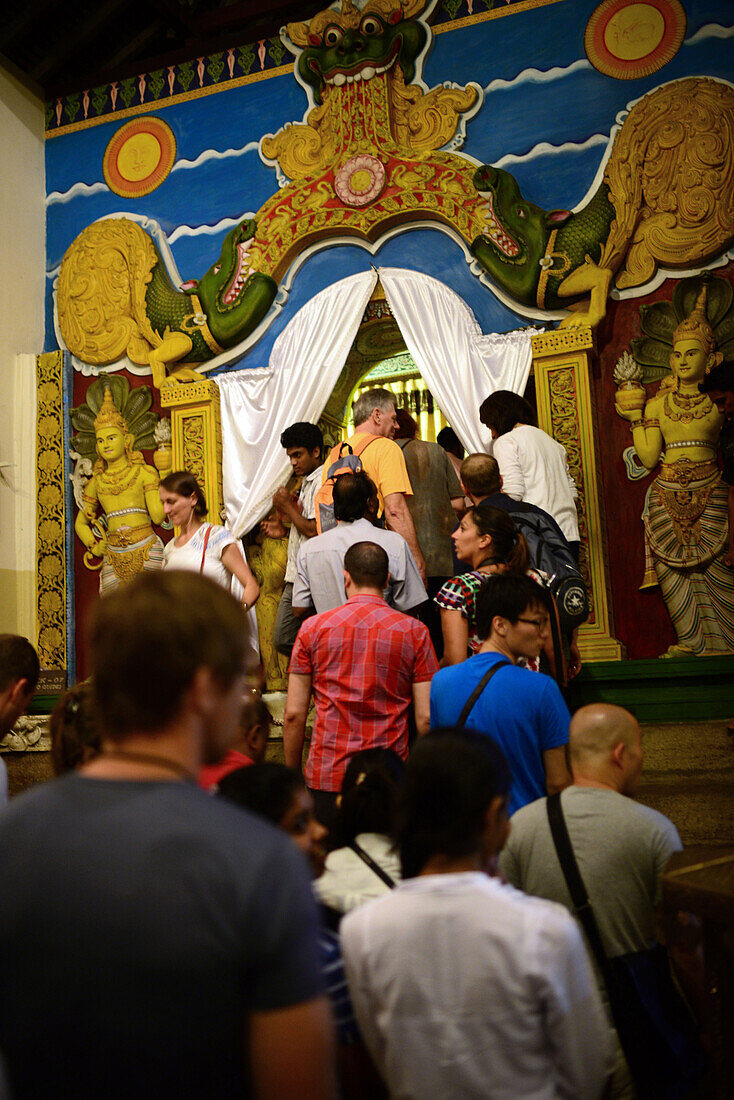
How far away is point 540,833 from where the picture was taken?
2.07 m

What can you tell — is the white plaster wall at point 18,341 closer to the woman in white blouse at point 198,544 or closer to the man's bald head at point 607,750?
the woman in white blouse at point 198,544

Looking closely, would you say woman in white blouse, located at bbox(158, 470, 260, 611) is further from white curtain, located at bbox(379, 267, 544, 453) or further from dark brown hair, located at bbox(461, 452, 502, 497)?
white curtain, located at bbox(379, 267, 544, 453)

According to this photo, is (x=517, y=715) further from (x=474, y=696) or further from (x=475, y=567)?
(x=475, y=567)

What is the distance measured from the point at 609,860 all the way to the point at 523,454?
2977 millimetres

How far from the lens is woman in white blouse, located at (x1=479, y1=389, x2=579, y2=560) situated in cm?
473

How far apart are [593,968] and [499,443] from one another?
10.2 ft

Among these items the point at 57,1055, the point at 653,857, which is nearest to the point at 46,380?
the point at 653,857

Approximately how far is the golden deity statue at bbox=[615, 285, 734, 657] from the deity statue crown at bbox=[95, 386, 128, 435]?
12.5 ft

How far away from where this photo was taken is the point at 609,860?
202 cm

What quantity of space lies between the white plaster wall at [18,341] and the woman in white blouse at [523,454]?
165 inches

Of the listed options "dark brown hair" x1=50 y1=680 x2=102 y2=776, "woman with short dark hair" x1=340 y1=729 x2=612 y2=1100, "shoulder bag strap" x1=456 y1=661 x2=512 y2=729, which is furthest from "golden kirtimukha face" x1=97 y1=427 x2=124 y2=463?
"woman with short dark hair" x1=340 y1=729 x2=612 y2=1100

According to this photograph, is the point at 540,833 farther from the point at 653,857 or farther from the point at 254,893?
the point at 254,893

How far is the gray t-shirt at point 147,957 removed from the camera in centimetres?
98

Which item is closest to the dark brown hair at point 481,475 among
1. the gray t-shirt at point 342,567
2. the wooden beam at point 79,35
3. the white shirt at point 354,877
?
the gray t-shirt at point 342,567
